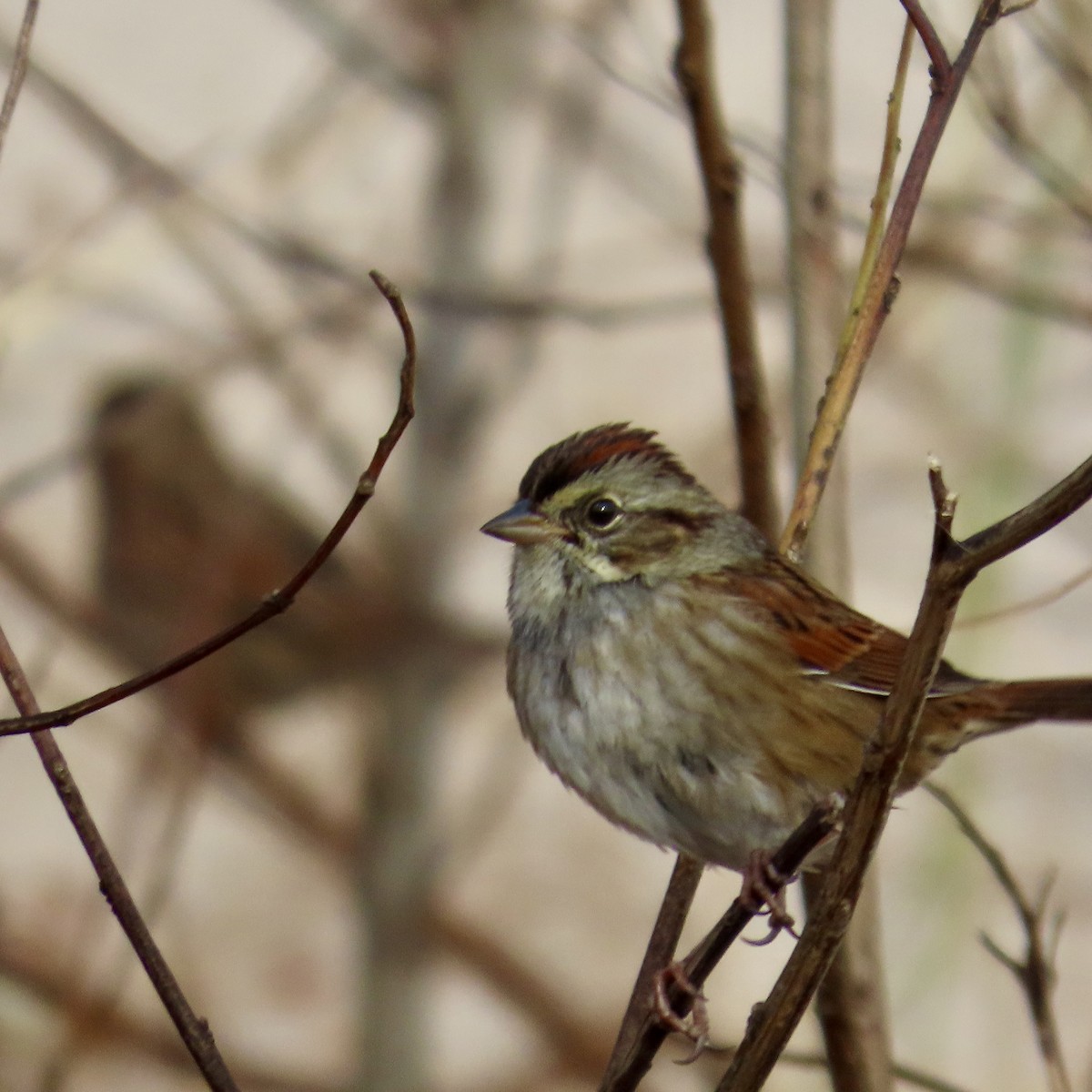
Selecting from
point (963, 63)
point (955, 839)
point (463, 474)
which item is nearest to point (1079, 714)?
point (963, 63)

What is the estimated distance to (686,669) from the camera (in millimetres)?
2178

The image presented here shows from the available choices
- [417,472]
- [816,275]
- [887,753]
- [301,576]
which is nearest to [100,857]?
[301,576]

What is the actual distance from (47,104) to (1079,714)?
8.25ft

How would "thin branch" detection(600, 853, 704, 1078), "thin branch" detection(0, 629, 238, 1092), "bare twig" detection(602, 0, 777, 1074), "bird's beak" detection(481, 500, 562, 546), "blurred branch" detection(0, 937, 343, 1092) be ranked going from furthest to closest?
1. "blurred branch" detection(0, 937, 343, 1092)
2. "bird's beak" detection(481, 500, 562, 546)
3. "bare twig" detection(602, 0, 777, 1074)
4. "thin branch" detection(600, 853, 704, 1078)
5. "thin branch" detection(0, 629, 238, 1092)

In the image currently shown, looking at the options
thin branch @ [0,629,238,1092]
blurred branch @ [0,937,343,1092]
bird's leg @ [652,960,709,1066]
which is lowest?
thin branch @ [0,629,238,1092]

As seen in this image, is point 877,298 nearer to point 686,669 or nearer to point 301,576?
point 686,669

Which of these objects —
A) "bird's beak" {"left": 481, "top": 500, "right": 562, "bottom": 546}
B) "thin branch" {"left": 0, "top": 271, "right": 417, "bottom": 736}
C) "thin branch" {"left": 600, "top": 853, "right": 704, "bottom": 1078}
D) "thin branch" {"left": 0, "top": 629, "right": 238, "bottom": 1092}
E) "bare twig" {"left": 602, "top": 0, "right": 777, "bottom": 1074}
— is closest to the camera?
"thin branch" {"left": 0, "top": 271, "right": 417, "bottom": 736}

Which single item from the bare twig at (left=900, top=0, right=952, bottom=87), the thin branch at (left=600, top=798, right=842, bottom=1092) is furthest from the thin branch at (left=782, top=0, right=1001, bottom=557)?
the thin branch at (left=600, top=798, right=842, bottom=1092)

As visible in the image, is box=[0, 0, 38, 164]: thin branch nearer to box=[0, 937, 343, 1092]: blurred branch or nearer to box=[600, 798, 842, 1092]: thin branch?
box=[600, 798, 842, 1092]: thin branch

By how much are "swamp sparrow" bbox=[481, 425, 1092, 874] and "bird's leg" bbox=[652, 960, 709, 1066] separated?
19 cm

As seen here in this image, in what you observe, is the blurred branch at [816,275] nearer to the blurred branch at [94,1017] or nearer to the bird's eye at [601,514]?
the bird's eye at [601,514]

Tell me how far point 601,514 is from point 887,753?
102 centimetres

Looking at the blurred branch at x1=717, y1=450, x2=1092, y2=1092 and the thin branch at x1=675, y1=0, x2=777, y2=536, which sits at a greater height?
the thin branch at x1=675, y1=0, x2=777, y2=536

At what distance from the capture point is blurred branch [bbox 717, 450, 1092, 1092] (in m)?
1.22
